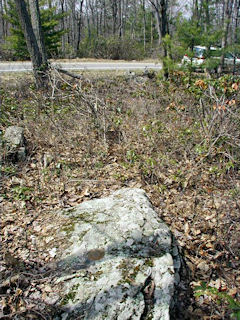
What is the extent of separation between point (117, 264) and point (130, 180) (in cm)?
221

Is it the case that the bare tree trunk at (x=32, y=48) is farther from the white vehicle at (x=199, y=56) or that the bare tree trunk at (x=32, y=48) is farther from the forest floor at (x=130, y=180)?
the white vehicle at (x=199, y=56)

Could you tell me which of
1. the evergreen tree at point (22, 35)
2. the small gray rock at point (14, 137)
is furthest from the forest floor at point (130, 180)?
the evergreen tree at point (22, 35)

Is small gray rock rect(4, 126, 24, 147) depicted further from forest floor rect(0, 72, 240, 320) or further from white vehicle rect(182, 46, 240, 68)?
white vehicle rect(182, 46, 240, 68)

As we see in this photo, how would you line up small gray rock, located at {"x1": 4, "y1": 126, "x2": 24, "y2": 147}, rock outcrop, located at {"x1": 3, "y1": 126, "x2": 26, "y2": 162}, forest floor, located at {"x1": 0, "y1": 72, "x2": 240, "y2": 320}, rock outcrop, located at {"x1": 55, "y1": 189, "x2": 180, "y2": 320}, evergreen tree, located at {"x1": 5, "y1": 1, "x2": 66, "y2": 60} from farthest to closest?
evergreen tree, located at {"x1": 5, "y1": 1, "x2": 66, "y2": 60} → small gray rock, located at {"x1": 4, "y1": 126, "x2": 24, "y2": 147} → rock outcrop, located at {"x1": 3, "y1": 126, "x2": 26, "y2": 162} → forest floor, located at {"x1": 0, "y1": 72, "x2": 240, "y2": 320} → rock outcrop, located at {"x1": 55, "y1": 189, "x2": 180, "y2": 320}

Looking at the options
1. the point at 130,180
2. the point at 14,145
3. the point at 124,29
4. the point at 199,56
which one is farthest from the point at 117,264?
the point at 124,29

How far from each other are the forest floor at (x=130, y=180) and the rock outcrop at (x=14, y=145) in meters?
0.19

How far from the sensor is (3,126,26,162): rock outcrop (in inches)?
194

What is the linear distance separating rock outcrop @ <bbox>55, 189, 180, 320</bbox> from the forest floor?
0.72 feet

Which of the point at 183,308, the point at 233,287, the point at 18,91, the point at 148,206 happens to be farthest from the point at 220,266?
the point at 18,91

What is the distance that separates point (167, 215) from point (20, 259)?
2.07 meters

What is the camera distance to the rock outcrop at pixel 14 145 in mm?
4940

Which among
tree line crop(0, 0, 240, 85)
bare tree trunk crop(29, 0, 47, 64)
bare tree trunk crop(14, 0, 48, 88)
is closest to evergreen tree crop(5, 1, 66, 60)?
tree line crop(0, 0, 240, 85)

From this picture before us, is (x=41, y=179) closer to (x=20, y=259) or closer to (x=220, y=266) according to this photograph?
(x=20, y=259)

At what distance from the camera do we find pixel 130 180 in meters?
4.61
